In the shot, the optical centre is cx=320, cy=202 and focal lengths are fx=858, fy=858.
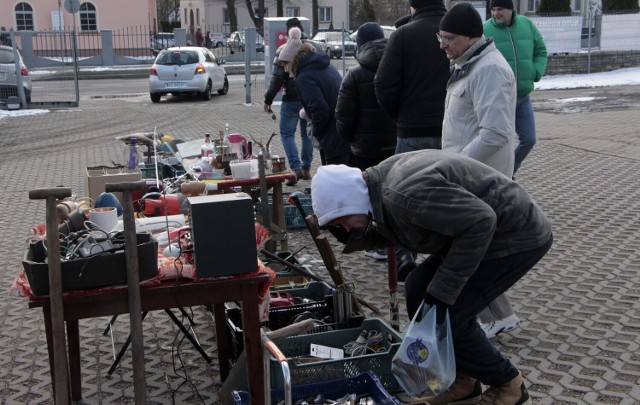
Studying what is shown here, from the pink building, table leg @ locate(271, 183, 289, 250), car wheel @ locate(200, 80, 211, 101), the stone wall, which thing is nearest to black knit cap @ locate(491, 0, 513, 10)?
table leg @ locate(271, 183, 289, 250)

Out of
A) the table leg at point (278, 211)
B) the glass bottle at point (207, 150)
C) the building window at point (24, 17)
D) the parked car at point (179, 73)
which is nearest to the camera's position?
the table leg at point (278, 211)

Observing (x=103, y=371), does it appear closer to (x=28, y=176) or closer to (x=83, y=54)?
(x=28, y=176)

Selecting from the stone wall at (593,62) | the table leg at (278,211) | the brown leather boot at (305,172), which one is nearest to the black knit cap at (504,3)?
the table leg at (278,211)

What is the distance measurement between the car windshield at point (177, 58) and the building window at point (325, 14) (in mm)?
44639

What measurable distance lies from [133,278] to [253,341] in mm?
616

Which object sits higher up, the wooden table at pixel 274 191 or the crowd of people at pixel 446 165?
the crowd of people at pixel 446 165

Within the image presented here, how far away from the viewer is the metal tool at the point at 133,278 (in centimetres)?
341

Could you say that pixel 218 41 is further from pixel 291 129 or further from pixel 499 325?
pixel 499 325

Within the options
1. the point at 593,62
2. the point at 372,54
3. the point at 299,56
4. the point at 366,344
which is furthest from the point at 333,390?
the point at 593,62

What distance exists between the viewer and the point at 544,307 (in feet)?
18.1

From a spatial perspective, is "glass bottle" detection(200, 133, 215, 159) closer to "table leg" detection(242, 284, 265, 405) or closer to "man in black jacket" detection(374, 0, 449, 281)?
"man in black jacket" detection(374, 0, 449, 281)

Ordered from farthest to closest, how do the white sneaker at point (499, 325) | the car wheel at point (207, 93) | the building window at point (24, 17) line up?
the building window at point (24, 17), the car wheel at point (207, 93), the white sneaker at point (499, 325)

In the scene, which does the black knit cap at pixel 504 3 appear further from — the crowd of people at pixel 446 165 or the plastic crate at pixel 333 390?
the plastic crate at pixel 333 390

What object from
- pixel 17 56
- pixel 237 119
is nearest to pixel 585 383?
pixel 237 119
